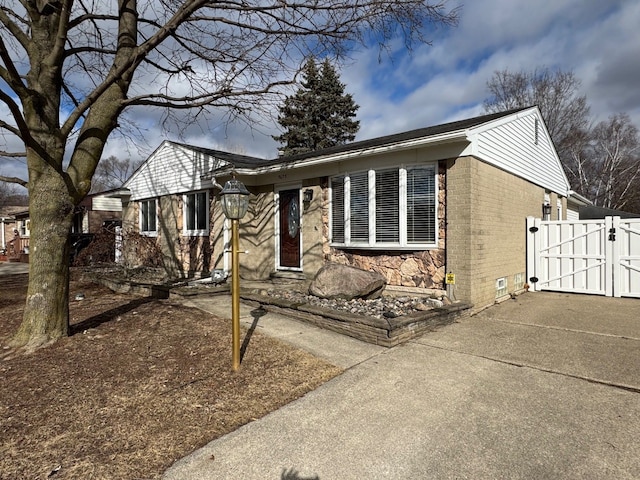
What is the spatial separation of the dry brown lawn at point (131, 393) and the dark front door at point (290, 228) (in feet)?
11.8

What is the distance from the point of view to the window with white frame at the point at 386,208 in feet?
20.9

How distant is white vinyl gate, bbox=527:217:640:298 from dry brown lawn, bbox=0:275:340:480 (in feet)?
21.8

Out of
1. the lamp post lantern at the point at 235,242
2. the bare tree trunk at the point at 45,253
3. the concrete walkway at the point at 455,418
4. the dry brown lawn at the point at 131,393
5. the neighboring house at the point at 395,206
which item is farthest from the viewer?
the neighboring house at the point at 395,206

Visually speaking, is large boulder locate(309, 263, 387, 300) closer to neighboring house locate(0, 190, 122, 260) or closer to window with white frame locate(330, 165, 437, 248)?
window with white frame locate(330, 165, 437, 248)

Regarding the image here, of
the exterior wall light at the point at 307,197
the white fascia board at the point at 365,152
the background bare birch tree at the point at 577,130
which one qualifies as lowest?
the exterior wall light at the point at 307,197

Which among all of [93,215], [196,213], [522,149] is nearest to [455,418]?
[522,149]

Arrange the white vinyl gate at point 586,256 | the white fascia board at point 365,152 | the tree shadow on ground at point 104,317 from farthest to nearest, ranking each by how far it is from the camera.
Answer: the white vinyl gate at point 586,256 → the white fascia board at point 365,152 → the tree shadow on ground at point 104,317

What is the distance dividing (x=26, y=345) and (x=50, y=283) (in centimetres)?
75

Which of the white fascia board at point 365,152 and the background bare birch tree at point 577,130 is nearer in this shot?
the white fascia board at point 365,152

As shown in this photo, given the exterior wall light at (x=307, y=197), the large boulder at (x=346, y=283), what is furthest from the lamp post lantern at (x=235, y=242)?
the exterior wall light at (x=307, y=197)

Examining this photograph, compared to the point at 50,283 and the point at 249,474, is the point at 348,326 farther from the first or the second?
the point at 50,283

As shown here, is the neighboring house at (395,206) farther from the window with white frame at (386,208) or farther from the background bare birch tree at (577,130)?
the background bare birch tree at (577,130)

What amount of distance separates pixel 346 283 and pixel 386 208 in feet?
5.47

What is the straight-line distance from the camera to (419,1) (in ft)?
15.0
